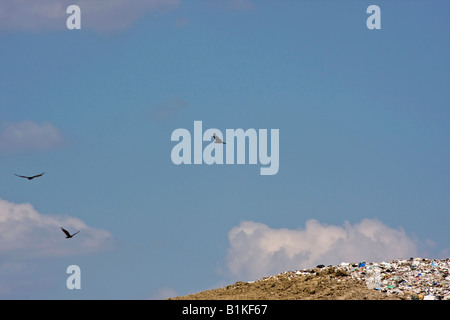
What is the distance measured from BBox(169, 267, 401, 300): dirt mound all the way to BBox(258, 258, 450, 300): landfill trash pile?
0.19 m

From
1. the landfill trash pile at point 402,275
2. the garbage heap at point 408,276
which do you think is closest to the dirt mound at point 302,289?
the landfill trash pile at point 402,275

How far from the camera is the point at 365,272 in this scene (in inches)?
818

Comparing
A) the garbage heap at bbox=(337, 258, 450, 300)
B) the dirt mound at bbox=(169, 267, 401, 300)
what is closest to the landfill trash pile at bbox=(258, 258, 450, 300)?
the garbage heap at bbox=(337, 258, 450, 300)

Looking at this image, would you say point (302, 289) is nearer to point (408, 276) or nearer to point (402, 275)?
point (402, 275)

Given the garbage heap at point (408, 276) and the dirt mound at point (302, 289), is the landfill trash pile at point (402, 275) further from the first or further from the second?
the dirt mound at point (302, 289)

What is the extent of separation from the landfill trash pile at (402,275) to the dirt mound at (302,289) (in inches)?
7.5

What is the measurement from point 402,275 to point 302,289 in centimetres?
333

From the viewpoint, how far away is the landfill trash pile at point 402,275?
18812 millimetres

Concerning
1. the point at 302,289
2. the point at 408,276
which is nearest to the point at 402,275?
the point at 408,276
